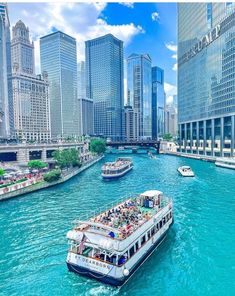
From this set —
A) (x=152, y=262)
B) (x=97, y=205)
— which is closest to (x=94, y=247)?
(x=152, y=262)

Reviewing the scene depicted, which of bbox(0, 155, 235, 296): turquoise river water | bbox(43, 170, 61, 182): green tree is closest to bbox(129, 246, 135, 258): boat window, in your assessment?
bbox(0, 155, 235, 296): turquoise river water

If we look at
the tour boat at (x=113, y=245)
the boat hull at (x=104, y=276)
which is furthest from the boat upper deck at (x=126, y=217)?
the boat hull at (x=104, y=276)

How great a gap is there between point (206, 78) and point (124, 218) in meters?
141

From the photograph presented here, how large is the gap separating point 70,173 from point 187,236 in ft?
188

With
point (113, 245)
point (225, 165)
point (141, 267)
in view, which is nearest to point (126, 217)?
point (141, 267)

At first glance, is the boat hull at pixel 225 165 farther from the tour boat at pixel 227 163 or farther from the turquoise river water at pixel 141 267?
the turquoise river water at pixel 141 267

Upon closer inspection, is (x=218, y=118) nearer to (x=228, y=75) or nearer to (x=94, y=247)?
(x=228, y=75)

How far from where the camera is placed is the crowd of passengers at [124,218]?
27534 millimetres

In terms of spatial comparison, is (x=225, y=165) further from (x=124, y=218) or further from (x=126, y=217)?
(x=124, y=218)

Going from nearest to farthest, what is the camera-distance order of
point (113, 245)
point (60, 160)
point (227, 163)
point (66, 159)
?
point (113, 245) < point (60, 160) < point (66, 159) < point (227, 163)

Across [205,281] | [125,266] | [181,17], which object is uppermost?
[181,17]

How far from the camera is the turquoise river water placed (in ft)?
80.6

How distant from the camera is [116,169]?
87562 mm

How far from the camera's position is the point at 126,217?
31.3m
